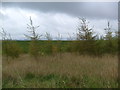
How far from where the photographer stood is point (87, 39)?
57.2ft

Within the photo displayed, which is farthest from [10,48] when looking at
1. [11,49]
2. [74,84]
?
[74,84]

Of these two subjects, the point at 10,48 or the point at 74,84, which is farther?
the point at 10,48

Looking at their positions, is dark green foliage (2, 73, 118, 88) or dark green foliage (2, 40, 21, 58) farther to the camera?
dark green foliage (2, 40, 21, 58)

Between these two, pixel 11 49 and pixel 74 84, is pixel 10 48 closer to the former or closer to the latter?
pixel 11 49

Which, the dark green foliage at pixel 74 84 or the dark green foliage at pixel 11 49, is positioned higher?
the dark green foliage at pixel 11 49

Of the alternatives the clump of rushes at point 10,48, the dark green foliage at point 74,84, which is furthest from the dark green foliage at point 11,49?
the dark green foliage at point 74,84

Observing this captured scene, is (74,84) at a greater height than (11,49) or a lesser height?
lesser

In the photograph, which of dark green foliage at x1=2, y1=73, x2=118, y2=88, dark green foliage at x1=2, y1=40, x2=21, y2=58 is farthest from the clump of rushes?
dark green foliage at x1=2, y1=73, x2=118, y2=88

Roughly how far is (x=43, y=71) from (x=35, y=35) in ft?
31.1

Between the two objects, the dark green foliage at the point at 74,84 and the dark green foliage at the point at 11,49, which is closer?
the dark green foliage at the point at 74,84

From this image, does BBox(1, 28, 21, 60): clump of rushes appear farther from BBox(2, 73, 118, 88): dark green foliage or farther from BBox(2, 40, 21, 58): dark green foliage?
BBox(2, 73, 118, 88): dark green foliage

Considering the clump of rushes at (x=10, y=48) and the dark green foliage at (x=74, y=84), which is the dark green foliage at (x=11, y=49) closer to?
the clump of rushes at (x=10, y=48)

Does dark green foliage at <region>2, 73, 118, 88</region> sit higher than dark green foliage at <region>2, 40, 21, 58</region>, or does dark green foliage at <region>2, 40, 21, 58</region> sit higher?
dark green foliage at <region>2, 40, 21, 58</region>

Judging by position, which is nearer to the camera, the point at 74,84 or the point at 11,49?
the point at 74,84
